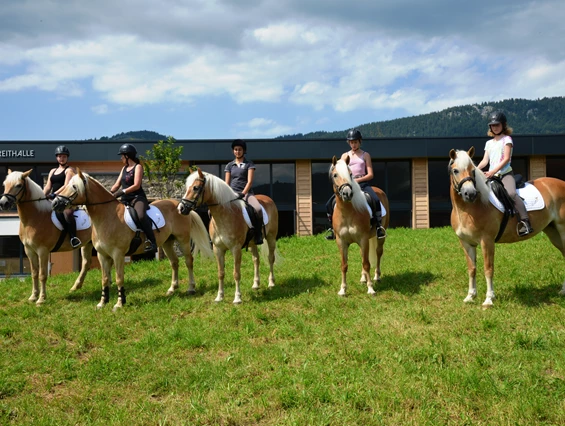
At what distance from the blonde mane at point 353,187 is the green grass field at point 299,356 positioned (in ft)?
5.47

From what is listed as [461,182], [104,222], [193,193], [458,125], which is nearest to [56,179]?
[104,222]

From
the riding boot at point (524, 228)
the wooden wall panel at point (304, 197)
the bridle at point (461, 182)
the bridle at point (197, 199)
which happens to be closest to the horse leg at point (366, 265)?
the bridle at point (461, 182)

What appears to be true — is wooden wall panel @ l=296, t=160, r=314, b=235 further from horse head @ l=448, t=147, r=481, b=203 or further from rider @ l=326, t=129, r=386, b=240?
horse head @ l=448, t=147, r=481, b=203

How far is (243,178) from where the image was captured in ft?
28.6

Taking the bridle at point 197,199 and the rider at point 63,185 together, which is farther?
the rider at point 63,185

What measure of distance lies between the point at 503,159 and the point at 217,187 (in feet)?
16.2

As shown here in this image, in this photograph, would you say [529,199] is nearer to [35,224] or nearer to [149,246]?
[149,246]

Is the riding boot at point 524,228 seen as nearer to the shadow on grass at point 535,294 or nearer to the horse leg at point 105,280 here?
the shadow on grass at point 535,294

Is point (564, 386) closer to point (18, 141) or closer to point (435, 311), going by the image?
point (435, 311)

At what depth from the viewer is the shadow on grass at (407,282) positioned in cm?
814

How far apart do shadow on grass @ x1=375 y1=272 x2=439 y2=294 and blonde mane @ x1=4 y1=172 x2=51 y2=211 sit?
283 inches

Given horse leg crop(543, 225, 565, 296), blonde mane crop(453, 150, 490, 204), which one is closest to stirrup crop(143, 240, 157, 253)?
blonde mane crop(453, 150, 490, 204)

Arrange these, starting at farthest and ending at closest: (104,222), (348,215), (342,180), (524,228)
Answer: (104,222), (348,215), (342,180), (524,228)

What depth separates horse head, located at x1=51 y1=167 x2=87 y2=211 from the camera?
298 inches
